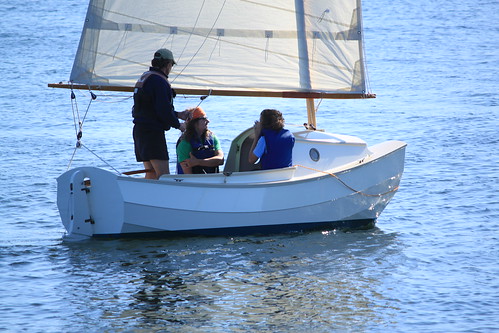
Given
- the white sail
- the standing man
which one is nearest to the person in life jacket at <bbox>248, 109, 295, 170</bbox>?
the white sail

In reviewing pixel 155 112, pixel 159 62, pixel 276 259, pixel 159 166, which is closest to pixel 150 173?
pixel 159 166

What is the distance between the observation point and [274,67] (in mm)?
10859

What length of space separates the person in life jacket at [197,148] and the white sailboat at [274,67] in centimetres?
38

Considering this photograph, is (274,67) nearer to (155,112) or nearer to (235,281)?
(155,112)

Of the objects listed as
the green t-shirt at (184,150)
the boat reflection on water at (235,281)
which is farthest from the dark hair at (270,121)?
the boat reflection on water at (235,281)

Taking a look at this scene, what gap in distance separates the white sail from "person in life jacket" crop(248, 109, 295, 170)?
A: 2.76ft

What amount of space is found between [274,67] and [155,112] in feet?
6.21

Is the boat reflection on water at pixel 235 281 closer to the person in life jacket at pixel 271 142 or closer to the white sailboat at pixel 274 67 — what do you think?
the white sailboat at pixel 274 67

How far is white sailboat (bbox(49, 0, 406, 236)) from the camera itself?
1046 centimetres

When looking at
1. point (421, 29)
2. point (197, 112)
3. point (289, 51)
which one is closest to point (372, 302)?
point (197, 112)

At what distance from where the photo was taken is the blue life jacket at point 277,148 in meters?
10.0

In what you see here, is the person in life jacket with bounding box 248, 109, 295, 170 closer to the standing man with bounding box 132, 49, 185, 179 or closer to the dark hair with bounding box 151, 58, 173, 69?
the standing man with bounding box 132, 49, 185, 179

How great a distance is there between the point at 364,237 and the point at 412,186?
3319mm

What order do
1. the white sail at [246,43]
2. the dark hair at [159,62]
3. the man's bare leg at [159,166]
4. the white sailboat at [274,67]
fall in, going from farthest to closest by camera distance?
the white sail at [246,43] < the white sailboat at [274,67] < the man's bare leg at [159,166] < the dark hair at [159,62]
